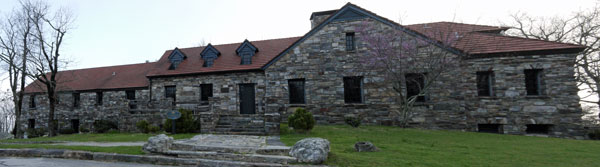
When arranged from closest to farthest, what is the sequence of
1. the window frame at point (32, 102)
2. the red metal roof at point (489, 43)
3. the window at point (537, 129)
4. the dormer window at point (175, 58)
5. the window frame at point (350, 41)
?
the red metal roof at point (489, 43), the window at point (537, 129), the window frame at point (350, 41), the dormer window at point (175, 58), the window frame at point (32, 102)

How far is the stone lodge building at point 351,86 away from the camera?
1323 centimetres

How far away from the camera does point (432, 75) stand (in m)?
13.0

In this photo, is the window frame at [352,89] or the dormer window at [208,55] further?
the dormer window at [208,55]

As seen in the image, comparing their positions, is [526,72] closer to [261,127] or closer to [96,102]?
[261,127]

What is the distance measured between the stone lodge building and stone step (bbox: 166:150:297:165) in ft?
16.0

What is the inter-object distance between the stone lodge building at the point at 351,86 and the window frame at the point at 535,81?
0.05m

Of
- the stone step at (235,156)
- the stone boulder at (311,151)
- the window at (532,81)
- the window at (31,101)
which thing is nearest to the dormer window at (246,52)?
the stone step at (235,156)

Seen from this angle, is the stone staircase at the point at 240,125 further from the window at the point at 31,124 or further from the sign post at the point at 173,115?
the window at the point at 31,124

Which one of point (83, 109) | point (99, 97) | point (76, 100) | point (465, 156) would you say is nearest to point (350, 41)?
point (465, 156)

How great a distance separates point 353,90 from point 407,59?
337 cm

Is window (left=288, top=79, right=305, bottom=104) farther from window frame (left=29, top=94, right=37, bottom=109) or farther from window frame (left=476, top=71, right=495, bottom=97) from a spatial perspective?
window frame (left=29, top=94, right=37, bottom=109)

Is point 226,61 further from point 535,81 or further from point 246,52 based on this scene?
point 535,81

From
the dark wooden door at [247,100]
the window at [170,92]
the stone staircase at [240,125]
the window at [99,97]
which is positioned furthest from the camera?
the window at [99,97]

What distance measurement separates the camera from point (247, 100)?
1753 centimetres
